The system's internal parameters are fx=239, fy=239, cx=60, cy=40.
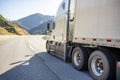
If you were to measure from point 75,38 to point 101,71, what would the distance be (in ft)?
7.95

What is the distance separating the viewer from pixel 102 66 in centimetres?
796

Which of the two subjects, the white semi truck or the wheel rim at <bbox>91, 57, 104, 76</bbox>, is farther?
the wheel rim at <bbox>91, 57, 104, 76</bbox>

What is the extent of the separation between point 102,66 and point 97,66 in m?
0.29

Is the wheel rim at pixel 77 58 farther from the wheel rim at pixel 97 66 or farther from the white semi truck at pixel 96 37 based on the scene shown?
the wheel rim at pixel 97 66

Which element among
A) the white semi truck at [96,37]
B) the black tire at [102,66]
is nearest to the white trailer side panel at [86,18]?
the white semi truck at [96,37]

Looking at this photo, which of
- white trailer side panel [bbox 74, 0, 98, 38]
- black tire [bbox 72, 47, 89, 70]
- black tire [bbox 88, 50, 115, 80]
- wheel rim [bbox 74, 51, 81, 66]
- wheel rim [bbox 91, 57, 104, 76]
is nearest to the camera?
black tire [bbox 88, 50, 115, 80]

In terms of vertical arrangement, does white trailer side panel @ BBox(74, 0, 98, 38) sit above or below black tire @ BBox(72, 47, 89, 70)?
above

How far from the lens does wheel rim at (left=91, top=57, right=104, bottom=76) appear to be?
7988 mm

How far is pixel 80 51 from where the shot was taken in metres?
9.63

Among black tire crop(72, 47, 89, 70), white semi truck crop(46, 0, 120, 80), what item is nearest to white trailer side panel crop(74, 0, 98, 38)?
white semi truck crop(46, 0, 120, 80)

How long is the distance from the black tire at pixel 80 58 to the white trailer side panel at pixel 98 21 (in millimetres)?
422

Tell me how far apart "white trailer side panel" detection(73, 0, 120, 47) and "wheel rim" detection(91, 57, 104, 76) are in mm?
622

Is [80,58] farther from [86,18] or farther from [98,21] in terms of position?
[98,21]

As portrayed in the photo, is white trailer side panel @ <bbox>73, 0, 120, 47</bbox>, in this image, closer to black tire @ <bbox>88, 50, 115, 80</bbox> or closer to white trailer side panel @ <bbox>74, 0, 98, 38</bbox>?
white trailer side panel @ <bbox>74, 0, 98, 38</bbox>
